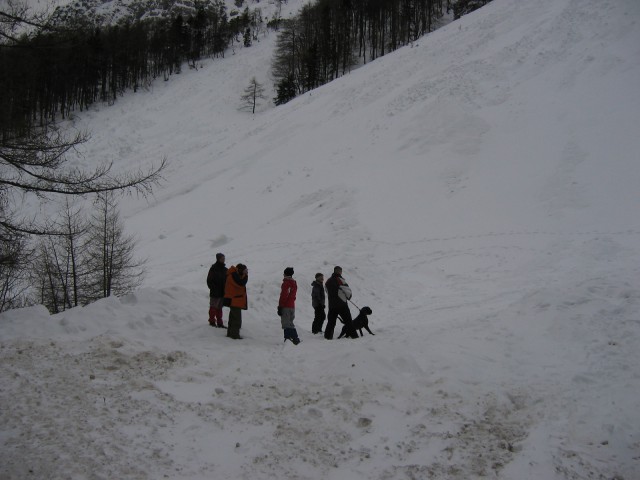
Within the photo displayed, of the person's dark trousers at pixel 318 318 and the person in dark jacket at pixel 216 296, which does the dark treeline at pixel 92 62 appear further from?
the person's dark trousers at pixel 318 318

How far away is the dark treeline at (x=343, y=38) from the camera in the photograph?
2232 inches

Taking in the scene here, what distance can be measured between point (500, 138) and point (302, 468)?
73.4ft

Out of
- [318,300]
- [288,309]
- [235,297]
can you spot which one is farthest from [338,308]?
[235,297]

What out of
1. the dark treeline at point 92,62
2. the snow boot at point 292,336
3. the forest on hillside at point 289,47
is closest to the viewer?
the dark treeline at point 92,62

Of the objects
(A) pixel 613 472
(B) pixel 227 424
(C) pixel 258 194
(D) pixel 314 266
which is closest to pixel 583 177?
(D) pixel 314 266

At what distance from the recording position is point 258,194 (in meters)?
25.4

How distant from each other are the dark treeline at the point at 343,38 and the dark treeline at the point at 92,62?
1570 centimetres

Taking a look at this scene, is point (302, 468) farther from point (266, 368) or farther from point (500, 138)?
point (500, 138)

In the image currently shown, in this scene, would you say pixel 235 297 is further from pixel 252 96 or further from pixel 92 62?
pixel 252 96

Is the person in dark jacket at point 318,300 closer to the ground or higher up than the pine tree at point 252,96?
closer to the ground

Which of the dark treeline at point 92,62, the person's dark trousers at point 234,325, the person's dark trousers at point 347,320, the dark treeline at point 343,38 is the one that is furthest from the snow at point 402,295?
the dark treeline at point 343,38

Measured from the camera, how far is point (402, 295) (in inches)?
555

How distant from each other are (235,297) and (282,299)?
981 millimetres

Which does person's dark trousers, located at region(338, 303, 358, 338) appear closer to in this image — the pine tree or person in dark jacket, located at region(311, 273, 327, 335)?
person in dark jacket, located at region(311, 273, 327, 335)
